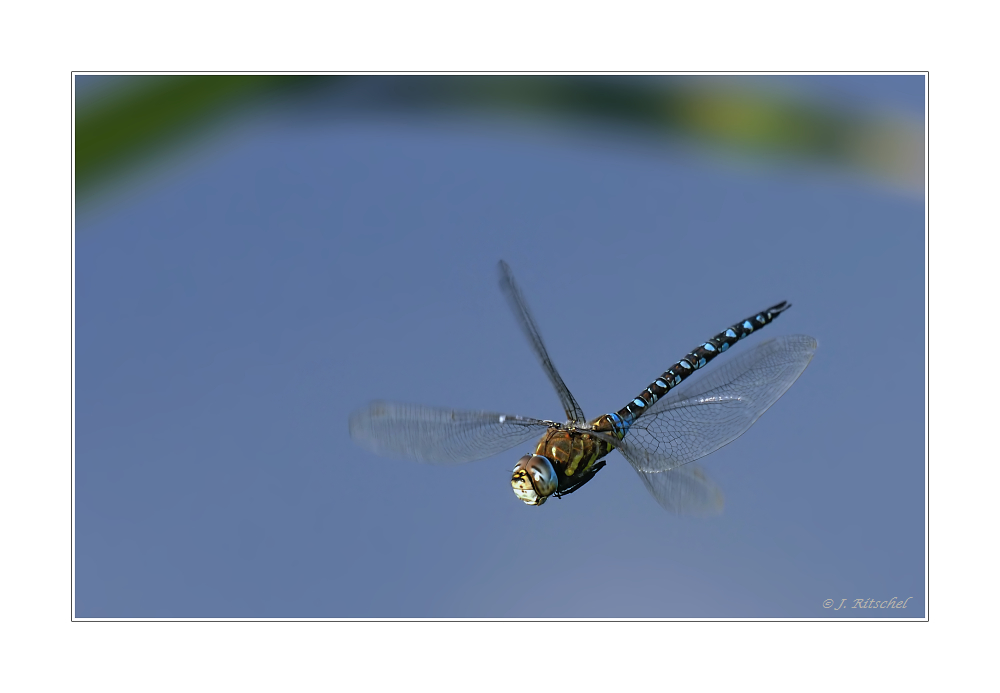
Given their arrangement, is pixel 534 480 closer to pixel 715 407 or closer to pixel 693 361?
pixel 715 407

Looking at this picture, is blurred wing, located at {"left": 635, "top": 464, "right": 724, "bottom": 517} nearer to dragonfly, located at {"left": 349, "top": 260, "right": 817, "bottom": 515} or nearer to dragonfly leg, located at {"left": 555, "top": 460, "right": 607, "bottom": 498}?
dragonfly, located at {"left": 349, "top": 260, "right": 817, "bottom": 515}

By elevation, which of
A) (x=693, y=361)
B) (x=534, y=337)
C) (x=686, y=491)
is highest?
(x=534, y=337)

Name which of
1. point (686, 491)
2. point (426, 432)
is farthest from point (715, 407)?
point (426, 432)

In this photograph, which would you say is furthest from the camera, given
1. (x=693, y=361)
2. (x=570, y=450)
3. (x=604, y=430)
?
(x=693, y=361)

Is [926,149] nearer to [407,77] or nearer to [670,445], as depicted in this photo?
[670,445]

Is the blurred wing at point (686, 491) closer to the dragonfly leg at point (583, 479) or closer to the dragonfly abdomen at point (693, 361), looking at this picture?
the dragonfly leg at point (583, 479)
